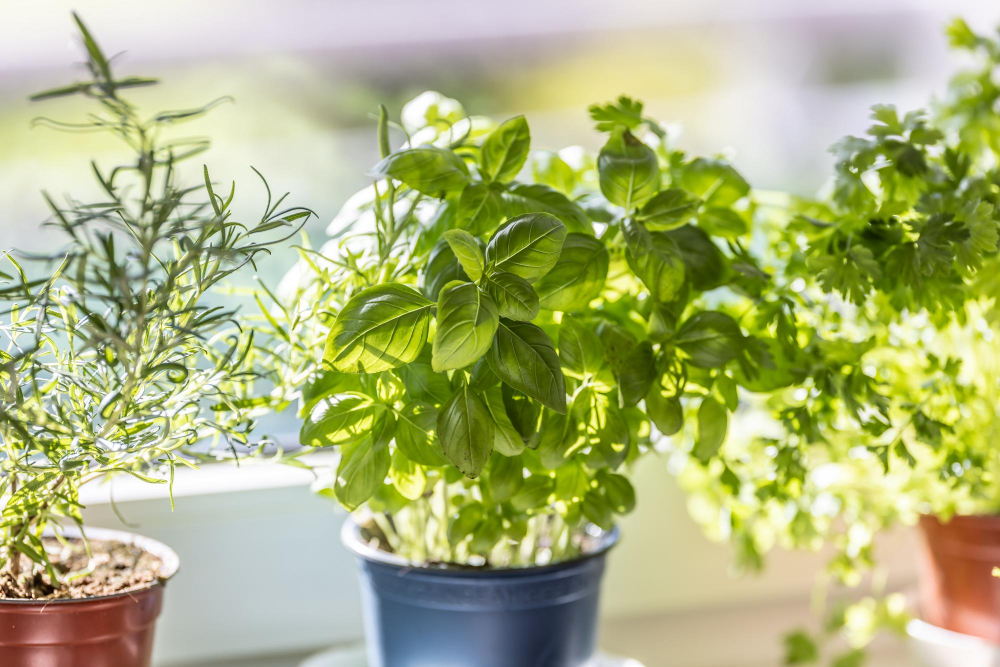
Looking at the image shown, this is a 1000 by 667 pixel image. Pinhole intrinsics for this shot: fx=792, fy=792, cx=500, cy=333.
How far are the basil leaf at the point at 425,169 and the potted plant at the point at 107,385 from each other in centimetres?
7

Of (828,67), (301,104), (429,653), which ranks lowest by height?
(429,653)

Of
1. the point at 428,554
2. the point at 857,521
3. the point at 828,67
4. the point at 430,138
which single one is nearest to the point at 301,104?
the point at 430,138

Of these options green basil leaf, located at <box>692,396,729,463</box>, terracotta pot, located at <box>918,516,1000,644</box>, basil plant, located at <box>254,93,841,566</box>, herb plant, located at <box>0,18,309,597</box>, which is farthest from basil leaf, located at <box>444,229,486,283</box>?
terracotta pot, located at <box>918,516,1000,644</box>

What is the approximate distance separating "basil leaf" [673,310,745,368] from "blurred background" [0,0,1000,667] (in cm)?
24

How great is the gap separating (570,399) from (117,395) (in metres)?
0.30

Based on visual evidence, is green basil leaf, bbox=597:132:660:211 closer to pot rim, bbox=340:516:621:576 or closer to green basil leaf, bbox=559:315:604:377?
green basil leaf, bbox=559:315:604:377

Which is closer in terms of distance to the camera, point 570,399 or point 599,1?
point 570,399

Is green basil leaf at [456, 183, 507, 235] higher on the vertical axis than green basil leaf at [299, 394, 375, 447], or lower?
higher

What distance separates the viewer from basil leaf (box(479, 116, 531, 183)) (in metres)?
0.55

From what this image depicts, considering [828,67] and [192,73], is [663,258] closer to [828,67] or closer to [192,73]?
[192,73]

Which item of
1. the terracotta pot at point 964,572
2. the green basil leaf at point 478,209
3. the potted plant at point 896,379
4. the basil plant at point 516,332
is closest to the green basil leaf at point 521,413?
the basil plant at point 516,332

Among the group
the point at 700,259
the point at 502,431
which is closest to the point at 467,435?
the point at 502,431

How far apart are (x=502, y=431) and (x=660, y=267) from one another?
16 centimetres

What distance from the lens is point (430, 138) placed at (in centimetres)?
68
